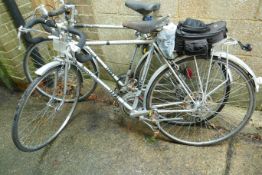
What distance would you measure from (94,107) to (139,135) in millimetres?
861

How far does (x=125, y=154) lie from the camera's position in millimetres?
2984

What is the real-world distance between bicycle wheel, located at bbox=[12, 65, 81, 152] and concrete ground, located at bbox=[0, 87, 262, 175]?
0.15 meters

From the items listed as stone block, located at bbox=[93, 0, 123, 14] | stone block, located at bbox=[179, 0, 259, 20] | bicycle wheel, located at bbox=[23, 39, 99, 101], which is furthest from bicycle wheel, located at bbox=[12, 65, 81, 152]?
stone block, located at bbox=[179, 0, 259, 20]

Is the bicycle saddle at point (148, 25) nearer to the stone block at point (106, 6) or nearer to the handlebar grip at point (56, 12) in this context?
the handlebar grip at point (56, 12)

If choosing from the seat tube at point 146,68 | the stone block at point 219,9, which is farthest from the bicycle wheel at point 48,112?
the stone block at point 219,9

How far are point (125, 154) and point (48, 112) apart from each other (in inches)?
51.4

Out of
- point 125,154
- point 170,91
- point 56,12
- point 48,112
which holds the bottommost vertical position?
point 125,154

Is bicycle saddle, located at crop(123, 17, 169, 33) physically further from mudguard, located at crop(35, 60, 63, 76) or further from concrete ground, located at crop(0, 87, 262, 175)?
concrete ground, located at crop(0, 87, 262, 175)

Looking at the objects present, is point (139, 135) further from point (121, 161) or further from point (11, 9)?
point (11, 9)

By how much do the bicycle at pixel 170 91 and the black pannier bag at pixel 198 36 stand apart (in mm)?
97

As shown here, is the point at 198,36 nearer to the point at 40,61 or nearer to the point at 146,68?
the point at 146,68

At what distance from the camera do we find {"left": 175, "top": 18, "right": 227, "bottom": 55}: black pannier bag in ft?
7.45

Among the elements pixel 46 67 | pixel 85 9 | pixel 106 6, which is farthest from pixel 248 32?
pixel 46 67

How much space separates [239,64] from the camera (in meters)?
2.43
